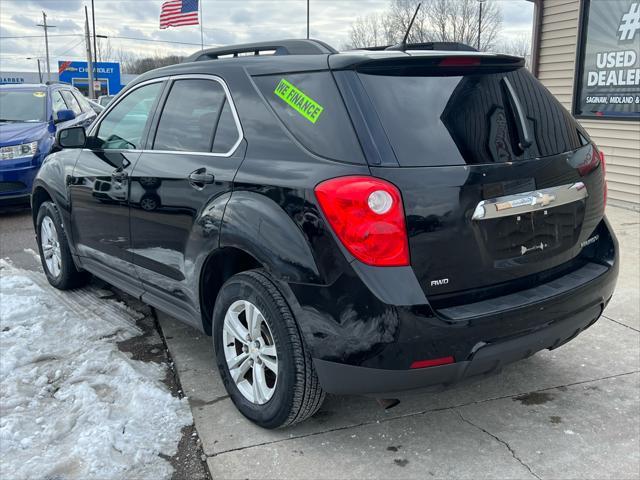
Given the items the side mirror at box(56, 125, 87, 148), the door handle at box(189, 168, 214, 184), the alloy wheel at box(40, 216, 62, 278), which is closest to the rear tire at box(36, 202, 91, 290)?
the alloy wheel at box(40, 216, 62, 278)

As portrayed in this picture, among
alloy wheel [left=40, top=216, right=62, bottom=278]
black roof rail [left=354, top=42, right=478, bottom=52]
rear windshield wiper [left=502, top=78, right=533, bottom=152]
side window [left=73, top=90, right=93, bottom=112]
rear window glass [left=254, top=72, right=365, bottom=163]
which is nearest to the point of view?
rear window glass [left=254, top=72, right=365, bottom=163]

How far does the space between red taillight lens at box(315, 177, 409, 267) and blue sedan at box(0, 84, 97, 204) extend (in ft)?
23.1

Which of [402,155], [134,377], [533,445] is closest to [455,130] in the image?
[402,155]

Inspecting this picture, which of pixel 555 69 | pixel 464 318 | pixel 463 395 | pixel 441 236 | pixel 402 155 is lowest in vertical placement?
pixel 463 395

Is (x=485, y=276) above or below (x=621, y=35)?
below

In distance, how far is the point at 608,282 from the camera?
3027mm

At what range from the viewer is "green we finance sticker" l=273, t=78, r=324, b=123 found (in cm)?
265

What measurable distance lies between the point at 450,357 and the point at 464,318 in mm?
164

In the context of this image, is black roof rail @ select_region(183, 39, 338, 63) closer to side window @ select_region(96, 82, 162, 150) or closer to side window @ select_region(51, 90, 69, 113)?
side window @ select_region(96, 82, 162, 150)

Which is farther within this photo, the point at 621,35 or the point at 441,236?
the point at 621,35

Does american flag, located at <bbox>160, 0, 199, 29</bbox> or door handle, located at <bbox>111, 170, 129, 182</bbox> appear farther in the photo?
american flag, located at <bbox>160, 0, 199, 29</bbox>

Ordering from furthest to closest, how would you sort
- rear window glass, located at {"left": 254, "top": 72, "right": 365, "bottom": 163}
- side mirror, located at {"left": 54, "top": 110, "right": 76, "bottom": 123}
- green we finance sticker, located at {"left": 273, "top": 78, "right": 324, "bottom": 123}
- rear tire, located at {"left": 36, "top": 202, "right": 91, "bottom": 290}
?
1. side mirror, located at {"left": 54, "top": 110, "right": 76, "bottom": 123}
2. rear tire, located at {"left": 36, "top": 202, "right": 91, "bottom": 290}
3. green we finance sticker, located at {"left": 273, "top": 78, "right": 324, "bottom": 123}
4. rear window glass, located at {"left": 254, "top": 72, "right": 365, "bottom": 163}

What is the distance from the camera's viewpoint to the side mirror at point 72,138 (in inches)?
169

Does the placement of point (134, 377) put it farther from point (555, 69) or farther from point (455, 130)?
point (555, 69)
